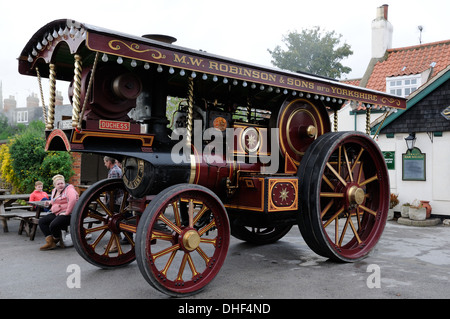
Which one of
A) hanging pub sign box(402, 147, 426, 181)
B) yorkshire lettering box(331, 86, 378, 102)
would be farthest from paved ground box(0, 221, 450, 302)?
hanging pub sign box(402, 147, 426, 181)

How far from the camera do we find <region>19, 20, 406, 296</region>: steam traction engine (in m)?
3.66

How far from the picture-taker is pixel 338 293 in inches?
154

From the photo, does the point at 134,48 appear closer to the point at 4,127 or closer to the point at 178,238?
the point at 178,238

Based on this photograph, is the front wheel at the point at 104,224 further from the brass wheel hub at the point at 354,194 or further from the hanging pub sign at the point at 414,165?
the hanging pub sign at the point at 414,165

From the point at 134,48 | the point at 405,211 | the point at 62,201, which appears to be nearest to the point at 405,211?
the point at 405,211

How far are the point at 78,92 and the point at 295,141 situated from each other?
2639 millimetres

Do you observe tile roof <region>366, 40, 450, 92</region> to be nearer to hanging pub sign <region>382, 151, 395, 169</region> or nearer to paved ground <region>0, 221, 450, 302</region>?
hanging pub sign <region>382, 151, 395, 169</region>

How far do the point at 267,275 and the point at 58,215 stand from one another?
3.12m

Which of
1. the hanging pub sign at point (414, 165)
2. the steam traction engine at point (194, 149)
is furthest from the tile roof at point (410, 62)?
the steam traction engine at point (194, 149)

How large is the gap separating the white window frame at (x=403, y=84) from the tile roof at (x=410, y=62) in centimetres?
14

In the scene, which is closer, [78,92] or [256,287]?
[78,92]

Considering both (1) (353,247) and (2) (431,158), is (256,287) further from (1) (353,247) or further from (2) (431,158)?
(2) (431,158)

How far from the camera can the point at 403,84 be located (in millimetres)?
11625
